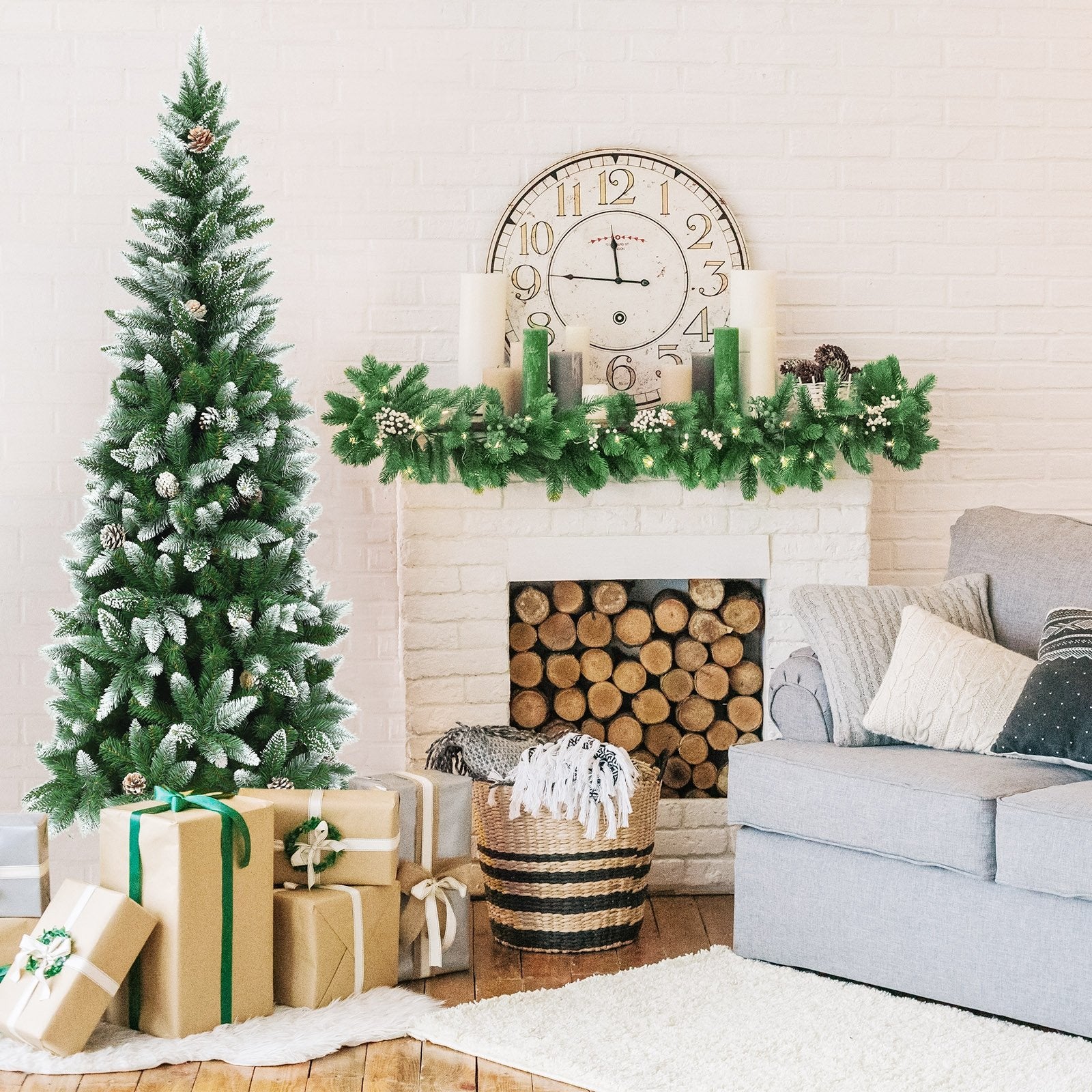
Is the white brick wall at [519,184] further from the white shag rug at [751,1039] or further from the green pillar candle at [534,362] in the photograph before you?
the white shag rug at [751,1039]

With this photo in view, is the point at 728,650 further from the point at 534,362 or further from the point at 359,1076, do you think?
the point at 359,1076

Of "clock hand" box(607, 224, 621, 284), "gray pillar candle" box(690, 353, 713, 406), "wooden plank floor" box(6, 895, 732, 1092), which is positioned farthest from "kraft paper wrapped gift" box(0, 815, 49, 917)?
"clock hand" box(607, 224, 621, 284)

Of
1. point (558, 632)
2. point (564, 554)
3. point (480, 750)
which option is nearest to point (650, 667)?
point (558, 632)

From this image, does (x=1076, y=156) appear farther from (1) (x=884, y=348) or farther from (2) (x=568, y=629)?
(2) (x=568, y=629)

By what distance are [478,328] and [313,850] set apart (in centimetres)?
140

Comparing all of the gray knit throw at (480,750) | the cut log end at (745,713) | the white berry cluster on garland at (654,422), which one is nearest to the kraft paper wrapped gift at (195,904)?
the gray knit throw at (480,750)

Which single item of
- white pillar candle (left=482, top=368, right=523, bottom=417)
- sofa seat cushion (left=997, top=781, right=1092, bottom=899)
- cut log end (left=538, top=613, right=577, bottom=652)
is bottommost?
sofa seat cushion (left=997, top=781, right=1092, bottom=899)

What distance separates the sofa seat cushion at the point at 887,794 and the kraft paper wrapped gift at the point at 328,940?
30.4 inches

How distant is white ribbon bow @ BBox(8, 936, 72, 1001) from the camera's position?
8.21 ft

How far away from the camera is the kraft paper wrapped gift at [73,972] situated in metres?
2.48

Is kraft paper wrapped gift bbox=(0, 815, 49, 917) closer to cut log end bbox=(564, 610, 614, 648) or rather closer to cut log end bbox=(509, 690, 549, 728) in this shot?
cut log end bbox=(509, 690, 549, 728)

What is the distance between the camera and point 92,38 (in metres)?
3.67

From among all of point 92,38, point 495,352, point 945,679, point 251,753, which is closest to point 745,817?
point 945,679

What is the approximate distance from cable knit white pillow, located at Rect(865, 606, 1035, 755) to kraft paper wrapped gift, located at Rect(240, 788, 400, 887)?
103 centimetres
